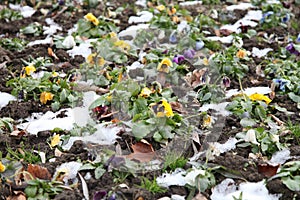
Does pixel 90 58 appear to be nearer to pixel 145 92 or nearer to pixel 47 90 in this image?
pixel 47 90

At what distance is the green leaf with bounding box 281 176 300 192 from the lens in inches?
109

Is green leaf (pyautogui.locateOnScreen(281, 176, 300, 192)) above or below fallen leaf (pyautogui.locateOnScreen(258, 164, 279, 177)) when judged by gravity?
above

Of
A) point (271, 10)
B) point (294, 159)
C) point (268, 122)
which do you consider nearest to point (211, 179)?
point (294, 159)

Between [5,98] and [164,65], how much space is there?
102 cm

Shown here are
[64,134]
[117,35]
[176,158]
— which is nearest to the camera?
[176,158]

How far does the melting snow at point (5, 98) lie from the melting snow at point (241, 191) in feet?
4.90

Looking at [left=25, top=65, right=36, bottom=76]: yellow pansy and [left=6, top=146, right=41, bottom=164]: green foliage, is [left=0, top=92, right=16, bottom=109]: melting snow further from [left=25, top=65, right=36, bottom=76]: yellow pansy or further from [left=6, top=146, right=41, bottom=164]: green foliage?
[left=6, top=146, right=41, bottom=164]: green foliage

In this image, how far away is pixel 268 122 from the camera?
135 inches

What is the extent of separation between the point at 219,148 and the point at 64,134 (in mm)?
845

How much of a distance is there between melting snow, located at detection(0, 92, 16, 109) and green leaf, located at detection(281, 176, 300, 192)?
1.76m

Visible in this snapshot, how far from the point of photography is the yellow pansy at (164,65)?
3879 millimetres

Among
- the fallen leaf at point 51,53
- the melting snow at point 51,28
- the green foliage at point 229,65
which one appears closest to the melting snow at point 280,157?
the green foliage at point 229,65

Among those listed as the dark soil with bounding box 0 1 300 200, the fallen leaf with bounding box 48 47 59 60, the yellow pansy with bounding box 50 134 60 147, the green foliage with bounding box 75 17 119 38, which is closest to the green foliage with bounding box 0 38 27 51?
the dark soil with bounding box 0 1 300 200

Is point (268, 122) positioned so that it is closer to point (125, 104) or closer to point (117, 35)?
point (125, 104)
